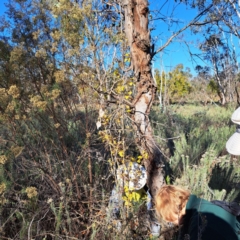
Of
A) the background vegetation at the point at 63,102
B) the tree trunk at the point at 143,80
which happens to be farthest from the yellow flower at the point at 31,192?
the tree trunk at the point at 143,80

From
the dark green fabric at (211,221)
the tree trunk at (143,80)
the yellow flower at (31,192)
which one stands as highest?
the tree trunk at (143,80)

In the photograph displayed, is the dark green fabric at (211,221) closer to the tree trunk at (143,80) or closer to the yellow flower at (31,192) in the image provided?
the tree trunk at (143,80)

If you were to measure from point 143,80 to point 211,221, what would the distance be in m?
1.56

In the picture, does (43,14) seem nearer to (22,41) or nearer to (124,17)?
(22,41)

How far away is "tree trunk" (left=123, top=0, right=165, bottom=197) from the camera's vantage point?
8.97ft

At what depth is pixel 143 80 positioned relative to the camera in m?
2.79

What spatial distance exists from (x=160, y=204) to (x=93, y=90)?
1275mm

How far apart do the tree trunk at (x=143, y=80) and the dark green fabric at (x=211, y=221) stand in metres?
0.93

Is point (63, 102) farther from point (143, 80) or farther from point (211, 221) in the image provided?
point (211, 221)

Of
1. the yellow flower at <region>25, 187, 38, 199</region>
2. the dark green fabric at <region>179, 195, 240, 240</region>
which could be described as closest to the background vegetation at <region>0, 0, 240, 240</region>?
the yellow flower at <region>25, 187, 38, 199</region>

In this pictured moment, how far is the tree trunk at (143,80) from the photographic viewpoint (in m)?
2.73

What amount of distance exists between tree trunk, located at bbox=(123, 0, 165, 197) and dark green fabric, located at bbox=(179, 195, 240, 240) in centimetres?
93

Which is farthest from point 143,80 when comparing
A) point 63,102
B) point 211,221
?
point 211,221

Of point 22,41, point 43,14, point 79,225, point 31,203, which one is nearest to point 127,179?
point 79,225
